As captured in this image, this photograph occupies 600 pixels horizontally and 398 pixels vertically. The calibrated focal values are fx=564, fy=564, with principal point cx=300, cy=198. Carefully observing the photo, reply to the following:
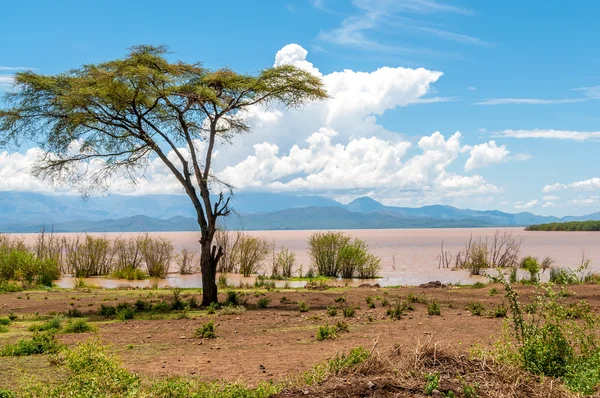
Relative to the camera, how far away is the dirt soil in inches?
349

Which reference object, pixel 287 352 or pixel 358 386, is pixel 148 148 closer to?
pixel 287 352

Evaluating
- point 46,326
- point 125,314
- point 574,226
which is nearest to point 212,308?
point 125,314

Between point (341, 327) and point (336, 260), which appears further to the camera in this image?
point (336, 260)

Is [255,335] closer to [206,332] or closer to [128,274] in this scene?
[206,332]

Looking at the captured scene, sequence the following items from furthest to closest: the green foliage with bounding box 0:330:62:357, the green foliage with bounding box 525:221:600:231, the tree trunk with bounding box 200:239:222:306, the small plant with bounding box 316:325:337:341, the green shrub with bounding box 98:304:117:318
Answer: the green foliage with bounding box 525:221:600:231
the tree trunk with bounding box 200:239:222:306
the green shrub with bounding box 98:304:117:318
the small plant with bounding box 316:325:337:341
the green foliage with bounding box 0:330:62:357

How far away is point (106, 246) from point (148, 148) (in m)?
14.3

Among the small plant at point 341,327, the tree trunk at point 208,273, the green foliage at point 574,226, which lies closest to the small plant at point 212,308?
the tree trunk at point 208,273

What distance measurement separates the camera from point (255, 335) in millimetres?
12242

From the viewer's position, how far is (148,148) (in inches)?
731

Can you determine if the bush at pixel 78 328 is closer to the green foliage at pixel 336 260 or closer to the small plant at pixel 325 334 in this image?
the small plant at pixel 325 334

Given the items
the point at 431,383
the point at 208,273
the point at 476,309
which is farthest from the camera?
the point at 208,273

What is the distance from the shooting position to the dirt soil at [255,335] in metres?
8.88

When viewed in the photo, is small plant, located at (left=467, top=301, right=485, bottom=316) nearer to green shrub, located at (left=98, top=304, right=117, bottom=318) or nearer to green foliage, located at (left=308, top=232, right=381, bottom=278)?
green shrub, located at (left=98, top=304, right=117, bottom=318)

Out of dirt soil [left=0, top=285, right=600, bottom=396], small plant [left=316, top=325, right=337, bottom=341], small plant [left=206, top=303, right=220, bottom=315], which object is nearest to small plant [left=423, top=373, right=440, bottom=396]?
dirt soil [left=0, top=285, right=600, bottom=396]
